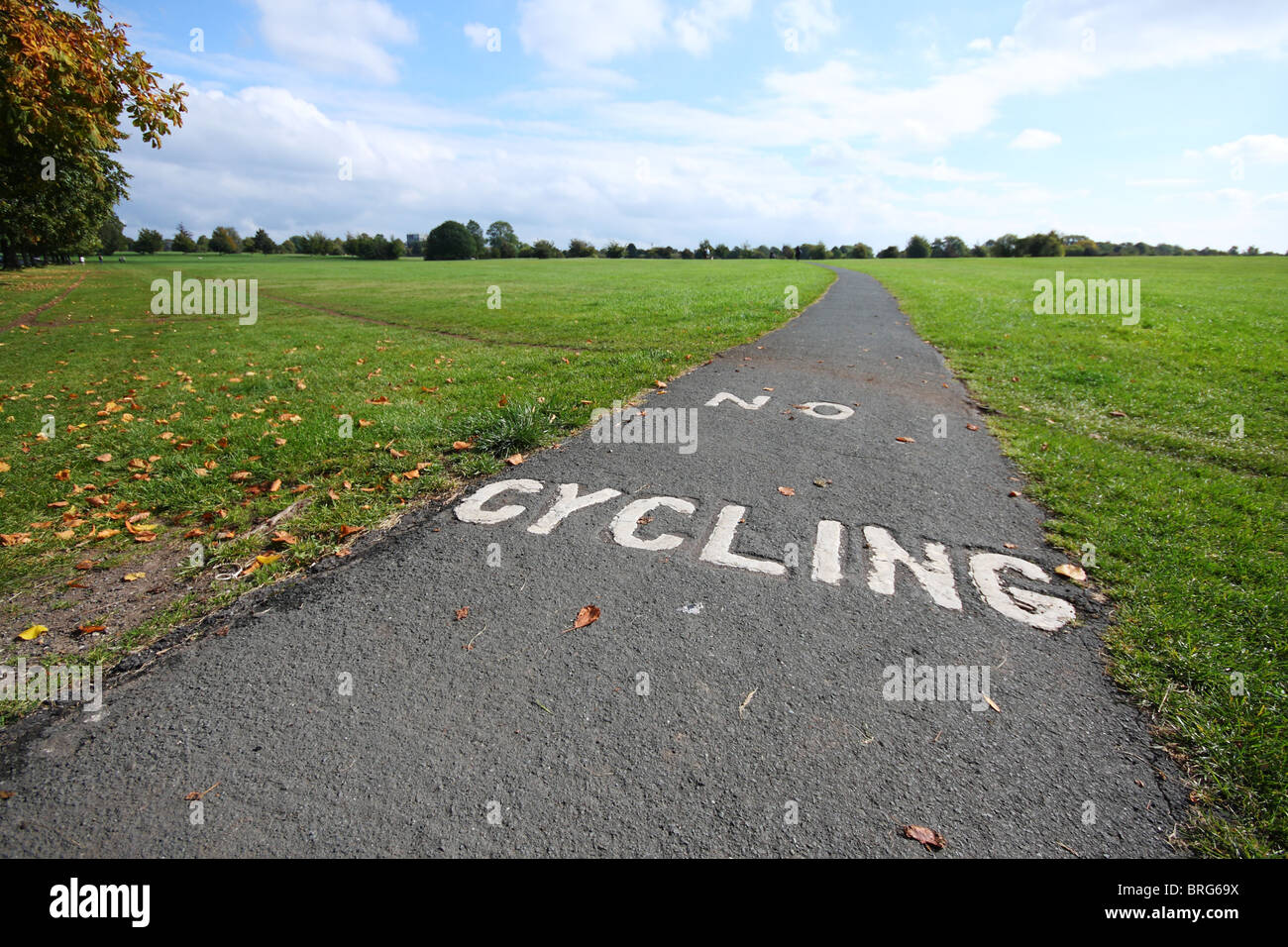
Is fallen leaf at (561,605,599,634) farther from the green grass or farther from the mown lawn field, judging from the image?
the green grass

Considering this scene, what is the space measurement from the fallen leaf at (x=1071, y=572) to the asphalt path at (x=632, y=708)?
0.05m

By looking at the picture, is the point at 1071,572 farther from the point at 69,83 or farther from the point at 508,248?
the point at 508,248

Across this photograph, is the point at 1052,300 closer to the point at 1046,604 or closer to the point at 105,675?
the point at 1046,604

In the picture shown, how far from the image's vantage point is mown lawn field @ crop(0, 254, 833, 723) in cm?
391

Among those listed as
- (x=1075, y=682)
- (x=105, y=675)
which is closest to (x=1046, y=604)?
(x=1075, y=682)

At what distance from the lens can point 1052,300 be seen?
2234 cm

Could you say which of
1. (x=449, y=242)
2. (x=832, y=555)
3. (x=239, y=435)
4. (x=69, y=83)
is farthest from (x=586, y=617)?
(x=449, y=242)

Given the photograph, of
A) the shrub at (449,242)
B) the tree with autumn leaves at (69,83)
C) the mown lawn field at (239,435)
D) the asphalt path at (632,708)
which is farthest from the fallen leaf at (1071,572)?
the shrub at (449,242)

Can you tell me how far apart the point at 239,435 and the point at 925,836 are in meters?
7.61

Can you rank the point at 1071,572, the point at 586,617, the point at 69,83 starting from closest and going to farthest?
the point at 586,617, the point at 1071,572, the point at 69,83

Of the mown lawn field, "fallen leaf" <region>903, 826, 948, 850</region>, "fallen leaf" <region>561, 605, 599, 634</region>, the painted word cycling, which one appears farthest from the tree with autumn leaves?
"fallen leaf" <region>903, 826, 948, 850</region>

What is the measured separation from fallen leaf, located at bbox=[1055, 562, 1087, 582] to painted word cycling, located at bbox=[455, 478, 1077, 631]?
119 millimetres

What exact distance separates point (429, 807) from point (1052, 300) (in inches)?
1083

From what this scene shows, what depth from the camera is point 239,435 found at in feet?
21.9
